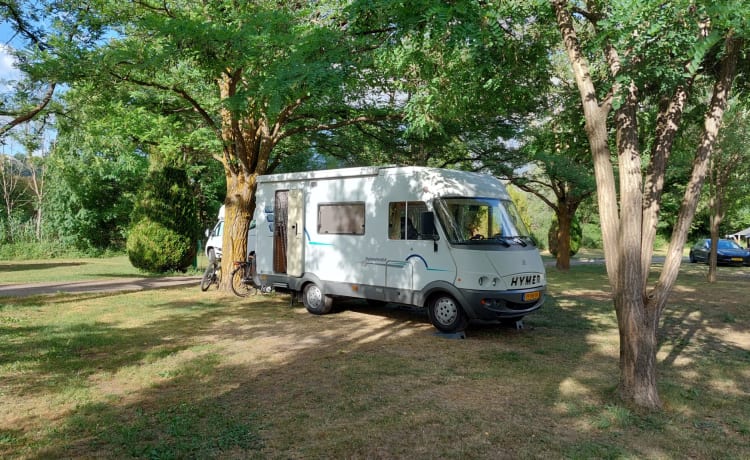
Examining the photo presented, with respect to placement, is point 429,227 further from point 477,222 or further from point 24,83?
point 24,83

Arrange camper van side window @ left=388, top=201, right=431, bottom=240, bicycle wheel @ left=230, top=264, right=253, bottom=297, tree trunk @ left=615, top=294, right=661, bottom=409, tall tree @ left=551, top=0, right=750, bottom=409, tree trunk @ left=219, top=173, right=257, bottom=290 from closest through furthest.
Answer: tall tree @ left=551, top=0, right=750, bottom=409 < tree trunk @ left=615, top=294, right=661, bottom=409 < camper van side window @ left=388, top=201, right=431, bottom=240 < bicycle wheel @ left=230, top=264, right=253, bottom=297 < tree trunk @ left=219, top=173, right=257, bottom=290

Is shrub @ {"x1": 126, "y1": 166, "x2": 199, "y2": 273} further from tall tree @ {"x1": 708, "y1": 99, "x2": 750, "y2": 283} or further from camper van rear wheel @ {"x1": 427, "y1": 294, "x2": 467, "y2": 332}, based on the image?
tall tree @ {"x1": 708, "y1": 99, "x2": 750, "y2": 283}

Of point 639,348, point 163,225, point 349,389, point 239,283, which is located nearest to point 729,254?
point 239,283

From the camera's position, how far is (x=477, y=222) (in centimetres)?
884

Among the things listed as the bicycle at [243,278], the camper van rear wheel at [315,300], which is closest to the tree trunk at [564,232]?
the bicycle at [243,278]

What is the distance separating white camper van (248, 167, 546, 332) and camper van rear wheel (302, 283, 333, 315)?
0.02m

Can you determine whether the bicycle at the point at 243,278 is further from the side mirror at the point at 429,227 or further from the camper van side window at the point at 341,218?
the side mirror at the point at 429,227

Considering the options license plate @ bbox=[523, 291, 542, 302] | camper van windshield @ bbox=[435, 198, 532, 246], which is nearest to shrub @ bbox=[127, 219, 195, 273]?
camper van windshield @ bbox=[435, 198, 532, 246]

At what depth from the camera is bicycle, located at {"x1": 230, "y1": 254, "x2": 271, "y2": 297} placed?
41.3ft

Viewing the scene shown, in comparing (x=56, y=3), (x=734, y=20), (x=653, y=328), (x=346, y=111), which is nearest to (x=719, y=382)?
(x=653, y=328)

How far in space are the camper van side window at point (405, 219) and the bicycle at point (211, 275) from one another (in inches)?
239

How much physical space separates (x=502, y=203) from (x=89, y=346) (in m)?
6.82

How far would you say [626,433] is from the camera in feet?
14.8

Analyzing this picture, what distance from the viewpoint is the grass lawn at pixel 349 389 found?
425cm
